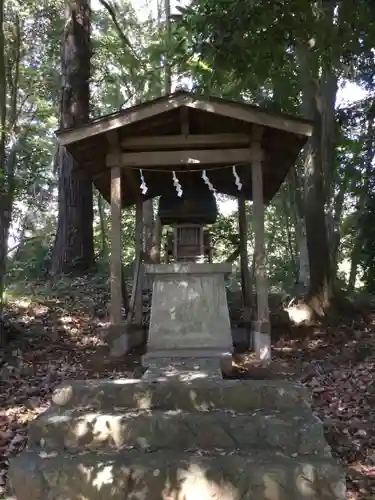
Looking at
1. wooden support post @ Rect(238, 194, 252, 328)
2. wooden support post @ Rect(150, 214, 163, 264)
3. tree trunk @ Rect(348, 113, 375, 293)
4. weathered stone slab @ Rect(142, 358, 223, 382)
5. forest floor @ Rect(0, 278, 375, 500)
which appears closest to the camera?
forest floor @ Rect(0, 278, 375, 500)

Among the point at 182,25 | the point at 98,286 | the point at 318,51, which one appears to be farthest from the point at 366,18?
the point at 98,286

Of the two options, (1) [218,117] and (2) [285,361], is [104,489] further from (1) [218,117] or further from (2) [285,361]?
(1) [218,117]

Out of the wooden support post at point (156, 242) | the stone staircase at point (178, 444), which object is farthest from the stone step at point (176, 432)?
the wooden support post at point (156, 242)

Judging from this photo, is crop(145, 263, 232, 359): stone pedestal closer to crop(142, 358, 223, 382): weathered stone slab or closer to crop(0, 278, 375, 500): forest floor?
crop(0, 278, 375, 500): forest floor

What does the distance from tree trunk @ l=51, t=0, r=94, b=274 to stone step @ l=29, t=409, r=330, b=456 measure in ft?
25.5

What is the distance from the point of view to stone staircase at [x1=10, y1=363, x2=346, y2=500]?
3707mm

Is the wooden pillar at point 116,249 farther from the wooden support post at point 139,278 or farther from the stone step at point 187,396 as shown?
the stone step at point 187,396

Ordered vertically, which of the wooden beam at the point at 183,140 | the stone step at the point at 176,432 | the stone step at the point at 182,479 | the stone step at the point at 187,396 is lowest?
the stone step at the point at 182,479

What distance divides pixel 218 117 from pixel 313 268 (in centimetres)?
311

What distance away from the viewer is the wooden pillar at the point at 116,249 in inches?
A: 302

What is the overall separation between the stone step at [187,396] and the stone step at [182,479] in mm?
1105

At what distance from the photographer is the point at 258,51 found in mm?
4223

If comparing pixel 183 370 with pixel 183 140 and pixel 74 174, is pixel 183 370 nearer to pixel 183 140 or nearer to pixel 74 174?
pixel 183 140

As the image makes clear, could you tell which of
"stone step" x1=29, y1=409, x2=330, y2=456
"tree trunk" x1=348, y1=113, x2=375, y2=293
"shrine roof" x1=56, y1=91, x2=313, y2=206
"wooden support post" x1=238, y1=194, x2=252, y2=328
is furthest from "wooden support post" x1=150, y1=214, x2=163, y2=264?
"stone step" x1=29, y1=409, x2=330, y2=456
